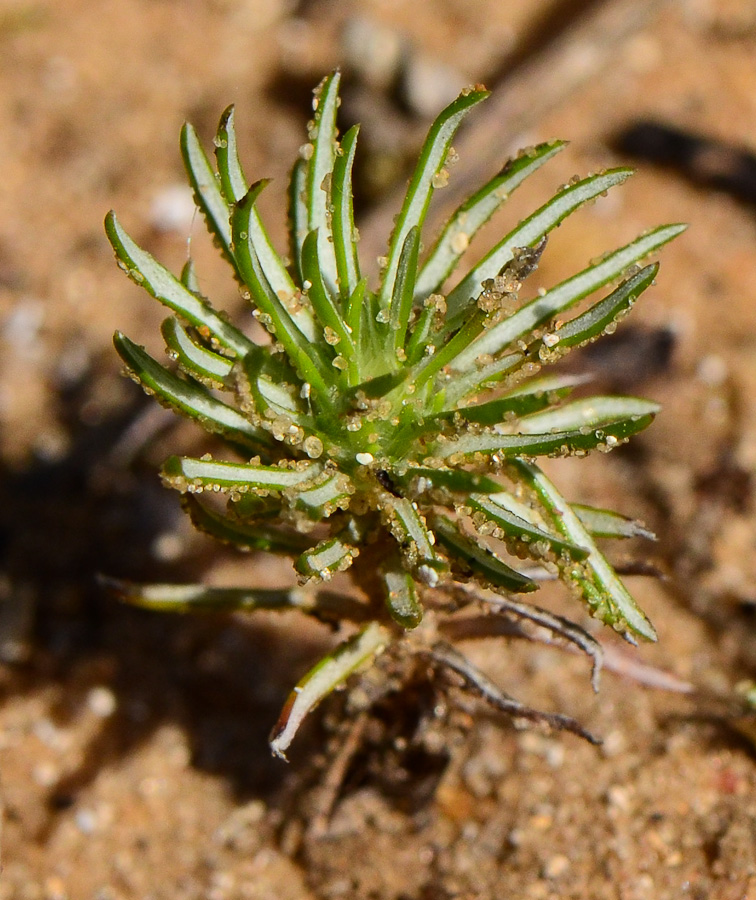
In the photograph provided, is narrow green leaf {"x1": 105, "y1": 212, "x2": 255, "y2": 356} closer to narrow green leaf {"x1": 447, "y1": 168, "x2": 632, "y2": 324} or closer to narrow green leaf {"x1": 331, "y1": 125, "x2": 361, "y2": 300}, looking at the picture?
narrow green leaf {"x1": 331, "y1": 125, "x2": 361, "y2": 300}

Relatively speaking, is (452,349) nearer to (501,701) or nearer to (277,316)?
(277,316)

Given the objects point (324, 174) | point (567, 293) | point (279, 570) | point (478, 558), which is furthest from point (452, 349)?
point (279, 570)

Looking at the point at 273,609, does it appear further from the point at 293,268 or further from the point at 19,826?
the point at 19,826

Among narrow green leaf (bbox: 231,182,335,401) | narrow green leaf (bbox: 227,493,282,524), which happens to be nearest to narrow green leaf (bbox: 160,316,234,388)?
narrow green leaf (bbox: 231,182,335,401)

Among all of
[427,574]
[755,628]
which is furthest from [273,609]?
[755,628]

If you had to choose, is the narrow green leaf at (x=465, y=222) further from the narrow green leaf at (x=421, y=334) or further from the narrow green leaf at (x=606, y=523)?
the narrow green leaf at (x=606, y=523)

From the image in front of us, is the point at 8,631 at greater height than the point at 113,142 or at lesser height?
lesser

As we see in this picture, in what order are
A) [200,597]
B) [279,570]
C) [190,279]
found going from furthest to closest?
[279,570], [200,597], [190,279]
